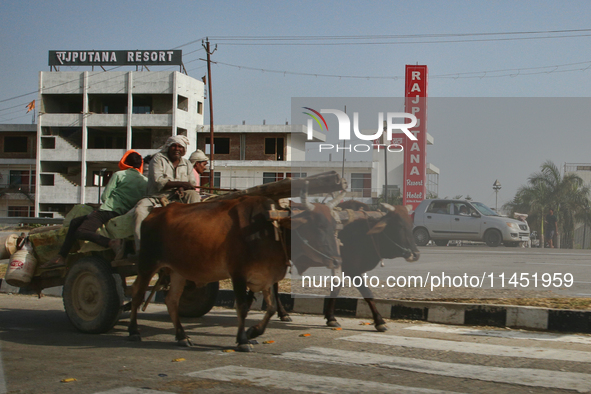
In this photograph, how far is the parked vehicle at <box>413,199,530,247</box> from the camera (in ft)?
54.0

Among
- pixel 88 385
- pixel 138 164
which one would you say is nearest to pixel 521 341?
pixel 88 385

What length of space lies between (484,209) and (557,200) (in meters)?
6.75

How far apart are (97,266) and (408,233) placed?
354 cm

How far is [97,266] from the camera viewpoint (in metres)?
6.85

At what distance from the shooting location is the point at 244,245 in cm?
584

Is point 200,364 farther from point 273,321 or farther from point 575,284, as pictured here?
point 575,284

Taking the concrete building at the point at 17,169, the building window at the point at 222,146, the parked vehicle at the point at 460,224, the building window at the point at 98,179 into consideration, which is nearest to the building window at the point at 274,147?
the building window at the point at 222,146

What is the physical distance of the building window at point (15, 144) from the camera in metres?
50.6

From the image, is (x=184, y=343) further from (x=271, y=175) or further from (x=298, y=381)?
(x=271, y=175)

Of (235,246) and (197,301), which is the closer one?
(235,246)

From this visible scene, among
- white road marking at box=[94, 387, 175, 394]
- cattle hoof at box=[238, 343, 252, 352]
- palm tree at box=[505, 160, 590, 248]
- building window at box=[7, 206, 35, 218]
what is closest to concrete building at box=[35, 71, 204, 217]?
building window at box=[7, 206, 35, 218]

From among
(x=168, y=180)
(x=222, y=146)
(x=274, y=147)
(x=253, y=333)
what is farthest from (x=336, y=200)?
(x=222, y=146)

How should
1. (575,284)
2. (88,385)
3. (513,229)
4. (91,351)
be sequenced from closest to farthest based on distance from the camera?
(88,385), (91,351), (575,284), (513,229)

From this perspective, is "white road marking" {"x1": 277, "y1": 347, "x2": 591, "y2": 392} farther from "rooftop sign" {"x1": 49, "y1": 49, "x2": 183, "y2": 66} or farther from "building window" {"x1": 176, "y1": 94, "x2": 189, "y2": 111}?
"rooftop sign" {"x1": 49, "y1": 49, "x2": 183, "y2": 66}
